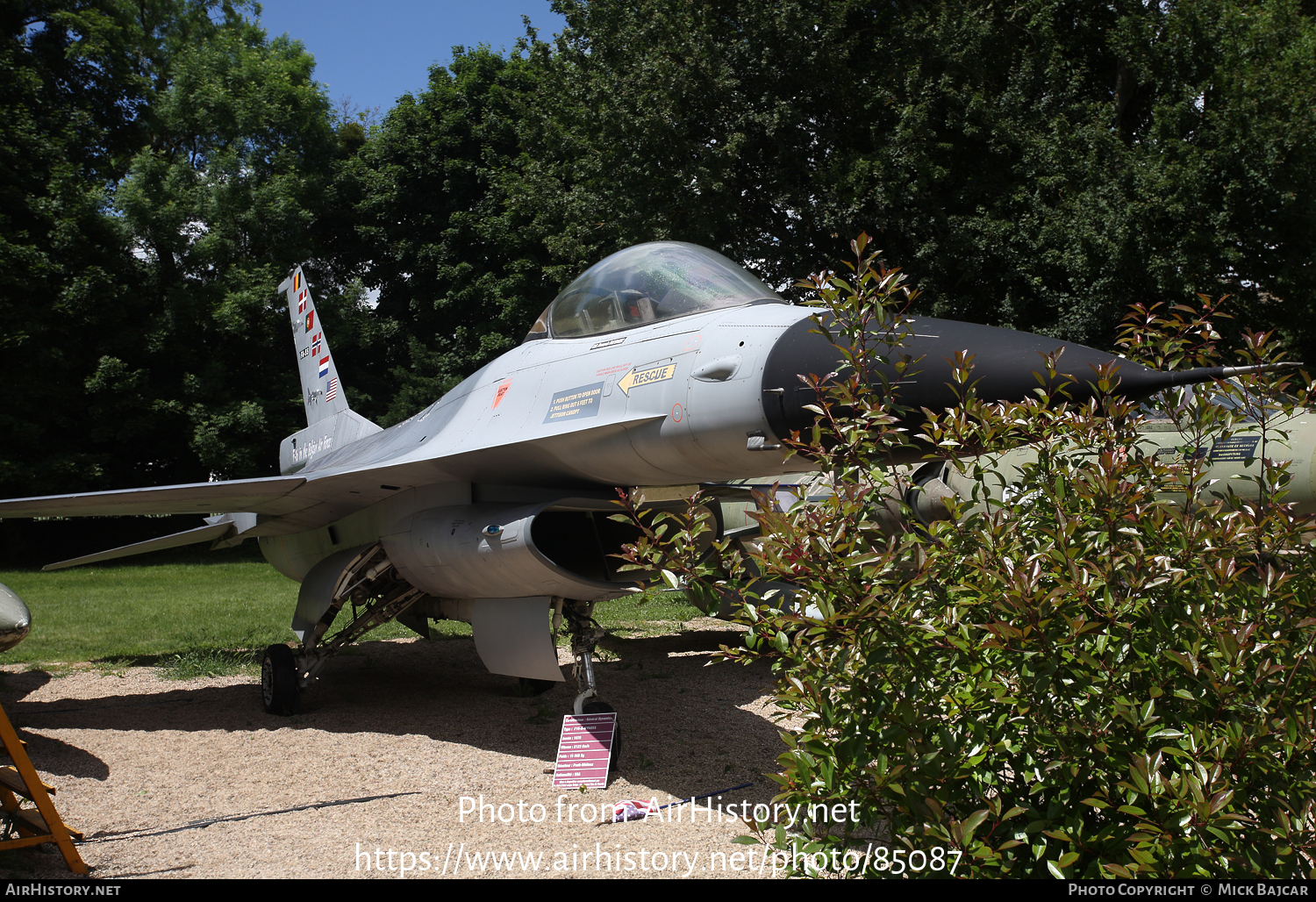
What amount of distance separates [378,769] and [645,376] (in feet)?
9.27

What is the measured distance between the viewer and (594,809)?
423 cm

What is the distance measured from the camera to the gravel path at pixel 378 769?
3.62 m

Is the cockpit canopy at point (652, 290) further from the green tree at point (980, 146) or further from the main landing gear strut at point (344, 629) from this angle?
the green tree at point (980, 146)

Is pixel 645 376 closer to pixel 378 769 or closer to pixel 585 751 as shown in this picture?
pixel 585 751

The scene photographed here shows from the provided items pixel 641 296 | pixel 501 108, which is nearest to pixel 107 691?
pixel 641 296

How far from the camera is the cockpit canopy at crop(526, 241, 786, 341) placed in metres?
4.61

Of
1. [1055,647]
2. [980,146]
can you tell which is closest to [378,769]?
[1055,647]

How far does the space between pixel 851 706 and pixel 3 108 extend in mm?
27055

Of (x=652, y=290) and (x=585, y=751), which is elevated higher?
(x=652, y=290)

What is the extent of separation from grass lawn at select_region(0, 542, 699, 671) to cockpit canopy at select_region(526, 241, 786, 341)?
2.12 m

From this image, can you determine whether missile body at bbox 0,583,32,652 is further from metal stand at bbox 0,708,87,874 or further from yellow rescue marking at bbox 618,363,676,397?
yellow rescue marking at bbox 618,363,676,397

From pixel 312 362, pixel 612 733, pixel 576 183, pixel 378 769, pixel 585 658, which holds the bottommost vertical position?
pixel 378 769

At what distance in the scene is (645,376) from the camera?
4.50m
